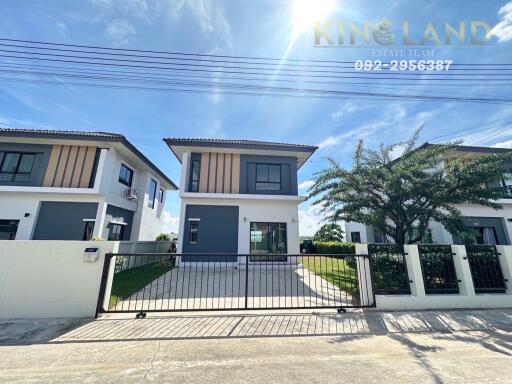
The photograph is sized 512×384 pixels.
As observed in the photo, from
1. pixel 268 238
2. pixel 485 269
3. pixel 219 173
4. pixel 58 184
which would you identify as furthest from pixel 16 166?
pixel 485 269

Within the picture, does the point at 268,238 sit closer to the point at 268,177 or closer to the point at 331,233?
the point at 268,177

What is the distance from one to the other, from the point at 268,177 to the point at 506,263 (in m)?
9.68

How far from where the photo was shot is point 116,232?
12953 millimetres

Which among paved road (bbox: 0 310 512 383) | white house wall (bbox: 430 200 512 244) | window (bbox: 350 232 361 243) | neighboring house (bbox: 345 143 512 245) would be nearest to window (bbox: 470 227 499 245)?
neighboring house (bbox: 345 143 512 245)

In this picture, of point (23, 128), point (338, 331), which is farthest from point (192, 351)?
point (23, 128)

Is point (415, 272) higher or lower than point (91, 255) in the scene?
lower

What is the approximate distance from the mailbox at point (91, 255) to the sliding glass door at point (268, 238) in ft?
26.1

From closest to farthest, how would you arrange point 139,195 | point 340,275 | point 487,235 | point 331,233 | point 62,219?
point 340,275 < point 62,219 < point 487,235 < point 139,195 < point 331,233

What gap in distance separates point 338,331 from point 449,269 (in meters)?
3.66

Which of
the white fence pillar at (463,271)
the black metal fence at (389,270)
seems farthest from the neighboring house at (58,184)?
the white fence pillar at (463,271)

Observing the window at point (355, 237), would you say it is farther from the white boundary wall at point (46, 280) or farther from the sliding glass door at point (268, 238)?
the white boundary wall at point (46, 280)

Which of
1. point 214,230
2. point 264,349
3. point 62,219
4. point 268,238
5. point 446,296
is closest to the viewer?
point 264,349

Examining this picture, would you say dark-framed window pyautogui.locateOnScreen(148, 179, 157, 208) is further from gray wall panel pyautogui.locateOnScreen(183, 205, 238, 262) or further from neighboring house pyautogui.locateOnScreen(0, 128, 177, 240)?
gray wall panel pyautogui.locateOnScreen(183, 205, 238, 262)

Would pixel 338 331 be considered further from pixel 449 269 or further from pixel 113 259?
pixel 113 259
